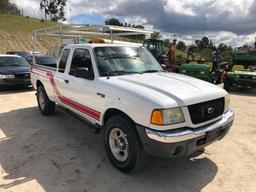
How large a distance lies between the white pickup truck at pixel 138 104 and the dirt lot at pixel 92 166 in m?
0.38

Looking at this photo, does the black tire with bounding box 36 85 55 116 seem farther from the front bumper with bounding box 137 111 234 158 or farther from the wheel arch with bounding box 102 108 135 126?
the front bumper with bounding box 137 111 234 158

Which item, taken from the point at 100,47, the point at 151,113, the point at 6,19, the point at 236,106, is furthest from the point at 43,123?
the point at 6,19

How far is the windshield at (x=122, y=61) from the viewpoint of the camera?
4.64m

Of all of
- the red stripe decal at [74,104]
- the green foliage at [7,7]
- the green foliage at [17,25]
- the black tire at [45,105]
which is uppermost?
the green foliage at [7,7]

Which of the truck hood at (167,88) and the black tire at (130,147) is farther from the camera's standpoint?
the black tire at (130,147)

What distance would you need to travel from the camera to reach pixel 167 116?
11.5 ft

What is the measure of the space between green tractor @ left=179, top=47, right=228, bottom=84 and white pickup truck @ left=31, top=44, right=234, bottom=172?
348 inches

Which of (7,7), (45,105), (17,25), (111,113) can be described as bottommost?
(45,105)

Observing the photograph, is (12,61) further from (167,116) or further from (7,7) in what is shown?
(7,7)

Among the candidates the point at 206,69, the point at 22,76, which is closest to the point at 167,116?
the point at 22,76

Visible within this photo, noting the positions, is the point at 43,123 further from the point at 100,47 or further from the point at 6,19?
the point at 6,19

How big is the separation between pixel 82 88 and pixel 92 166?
138 centimetres

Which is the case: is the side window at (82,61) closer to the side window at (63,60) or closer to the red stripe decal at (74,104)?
the side window at (63,60)

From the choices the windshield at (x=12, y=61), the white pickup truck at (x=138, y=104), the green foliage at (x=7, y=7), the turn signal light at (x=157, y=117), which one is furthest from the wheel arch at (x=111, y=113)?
the green foliage at (x=7, y=7)
